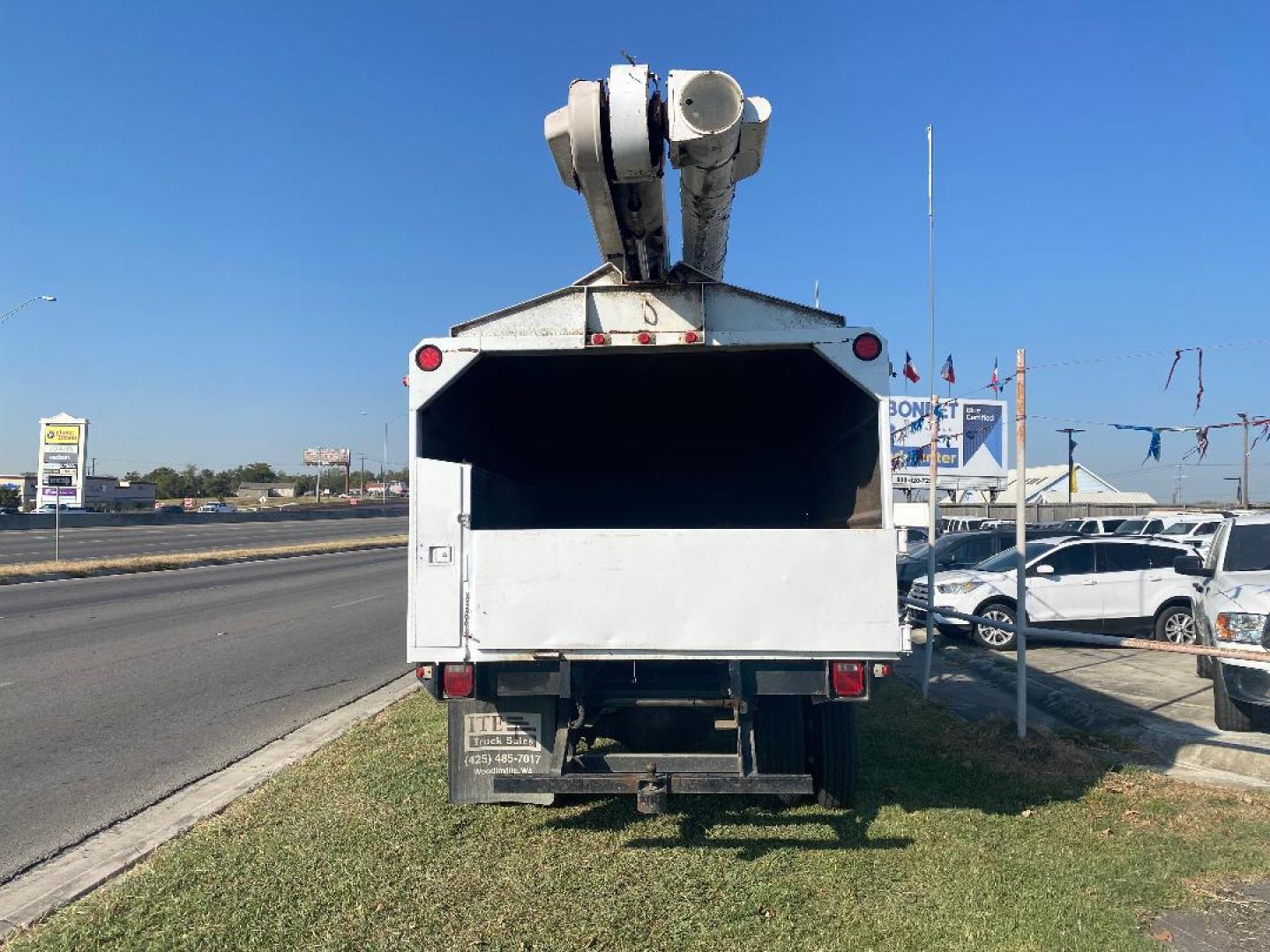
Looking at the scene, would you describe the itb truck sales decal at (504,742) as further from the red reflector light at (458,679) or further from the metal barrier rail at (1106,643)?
the metal barrier rail at (1106,643)

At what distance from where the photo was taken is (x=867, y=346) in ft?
15.4

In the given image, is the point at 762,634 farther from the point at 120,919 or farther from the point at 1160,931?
the point at 120,919

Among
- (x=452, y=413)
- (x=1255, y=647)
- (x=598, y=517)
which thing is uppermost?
(x=452, y=413)

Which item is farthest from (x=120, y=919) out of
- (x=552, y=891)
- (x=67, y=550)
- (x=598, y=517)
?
(x=67, y=550)

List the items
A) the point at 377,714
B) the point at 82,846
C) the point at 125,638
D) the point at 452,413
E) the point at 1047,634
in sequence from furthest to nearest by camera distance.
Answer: the point at 125,638 < the point at 377,714 < the point at 1047,634 < the point at 452,413 < the point at 82,846

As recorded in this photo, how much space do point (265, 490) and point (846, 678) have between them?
142 meters

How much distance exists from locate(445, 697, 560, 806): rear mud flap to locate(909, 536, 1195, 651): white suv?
29.0 ft

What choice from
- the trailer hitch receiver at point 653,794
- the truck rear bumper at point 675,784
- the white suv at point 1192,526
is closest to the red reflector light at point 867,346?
the truck rear bumper at point 675,784

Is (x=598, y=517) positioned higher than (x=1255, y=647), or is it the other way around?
(x=598, y=517)

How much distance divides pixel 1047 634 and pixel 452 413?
4416mm

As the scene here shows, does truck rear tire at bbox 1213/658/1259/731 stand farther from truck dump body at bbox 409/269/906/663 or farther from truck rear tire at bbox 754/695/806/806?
truck rear tire at bbox 754/695/806/806

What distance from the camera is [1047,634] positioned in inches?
259

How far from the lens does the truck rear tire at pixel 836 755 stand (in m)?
5.06

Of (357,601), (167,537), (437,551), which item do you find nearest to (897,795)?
(437,551)
